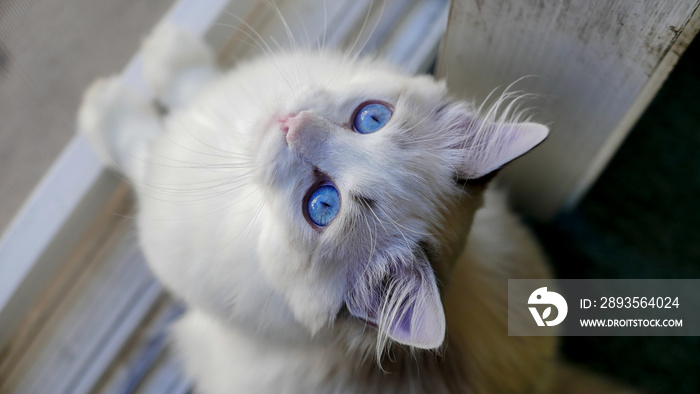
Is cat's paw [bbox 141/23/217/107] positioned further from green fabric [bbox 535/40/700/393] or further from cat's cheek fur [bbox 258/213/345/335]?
green fabric [bbox 535/40/700/393]

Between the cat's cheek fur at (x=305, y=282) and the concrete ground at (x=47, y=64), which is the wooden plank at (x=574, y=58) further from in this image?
the concrete ground at (x=47, y=64)

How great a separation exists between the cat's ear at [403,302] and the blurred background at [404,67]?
17.3 inches

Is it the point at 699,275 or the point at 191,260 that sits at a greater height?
the point at 699,275

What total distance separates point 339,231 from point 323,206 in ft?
0.16

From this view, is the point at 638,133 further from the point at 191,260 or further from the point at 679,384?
the point at 191,260

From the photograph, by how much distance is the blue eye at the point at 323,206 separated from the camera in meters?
0.74

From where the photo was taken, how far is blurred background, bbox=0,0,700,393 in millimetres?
863

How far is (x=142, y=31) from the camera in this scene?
1.16 metres

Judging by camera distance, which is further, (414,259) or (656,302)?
(656,302)

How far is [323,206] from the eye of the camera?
743 millimetres

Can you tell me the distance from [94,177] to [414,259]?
0.81 m

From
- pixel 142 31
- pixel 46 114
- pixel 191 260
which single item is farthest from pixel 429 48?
pixel 46 114

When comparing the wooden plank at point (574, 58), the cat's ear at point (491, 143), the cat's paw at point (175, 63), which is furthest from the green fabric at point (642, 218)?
the cat's paw at point (175, 63)

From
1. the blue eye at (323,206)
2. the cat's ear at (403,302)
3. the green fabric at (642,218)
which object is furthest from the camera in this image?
the green fabric at (642,218)
